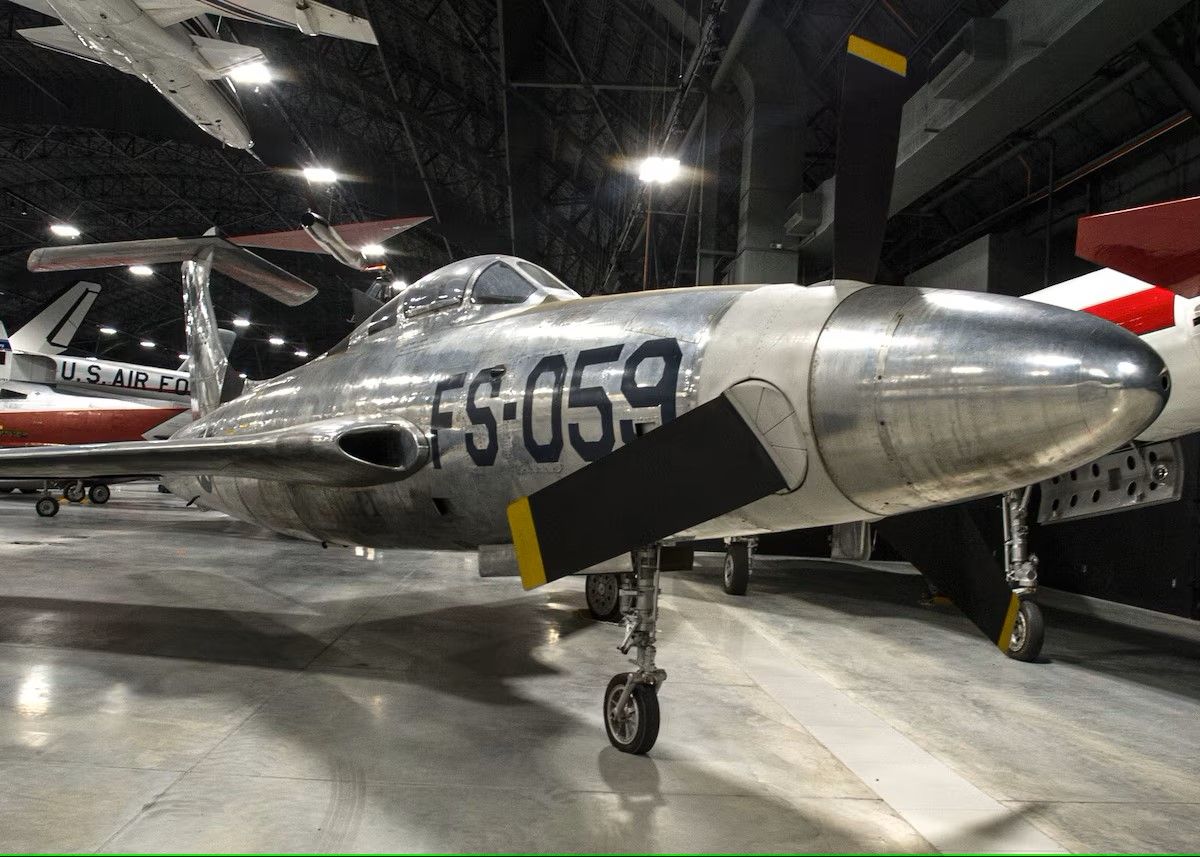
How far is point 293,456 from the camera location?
194 inches

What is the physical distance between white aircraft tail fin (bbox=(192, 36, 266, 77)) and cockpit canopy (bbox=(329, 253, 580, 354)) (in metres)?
8.70

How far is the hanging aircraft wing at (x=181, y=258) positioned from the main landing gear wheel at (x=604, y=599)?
212 inches

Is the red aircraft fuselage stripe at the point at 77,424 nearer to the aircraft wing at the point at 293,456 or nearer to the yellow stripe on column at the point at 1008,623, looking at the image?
the aircraft wing at the point at 293,456

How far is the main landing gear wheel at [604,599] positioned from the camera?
7566mm

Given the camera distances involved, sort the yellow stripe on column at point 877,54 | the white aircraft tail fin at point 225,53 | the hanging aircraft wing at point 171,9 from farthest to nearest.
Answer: the white aircraft tail fin at point 225,53 → the hanging aircraft wing at point 171,9 → the yellow stripe on column at point 877,54

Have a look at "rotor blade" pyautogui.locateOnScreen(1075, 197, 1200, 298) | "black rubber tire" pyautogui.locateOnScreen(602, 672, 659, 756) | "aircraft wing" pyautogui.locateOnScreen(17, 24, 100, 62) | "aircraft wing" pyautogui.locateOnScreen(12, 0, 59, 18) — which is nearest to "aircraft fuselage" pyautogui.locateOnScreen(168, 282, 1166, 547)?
"black rubber tire" pyautogui.locateOnScreen(602, 672, 659, 756)

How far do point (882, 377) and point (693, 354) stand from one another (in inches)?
38.5

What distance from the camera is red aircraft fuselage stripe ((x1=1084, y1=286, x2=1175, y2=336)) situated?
643 cm

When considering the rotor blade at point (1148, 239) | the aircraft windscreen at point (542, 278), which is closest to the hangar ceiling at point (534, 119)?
the rotor blade at point (1148, 239)

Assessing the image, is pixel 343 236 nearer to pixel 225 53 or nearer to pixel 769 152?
pixel 225 53

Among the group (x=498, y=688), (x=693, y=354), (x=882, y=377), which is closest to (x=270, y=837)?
(x=498, y=688)

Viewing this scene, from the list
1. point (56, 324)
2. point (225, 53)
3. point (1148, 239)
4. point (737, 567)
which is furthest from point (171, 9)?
point (56, 324)

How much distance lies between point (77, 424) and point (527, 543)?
24383mm

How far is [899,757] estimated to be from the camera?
4.04 metres
